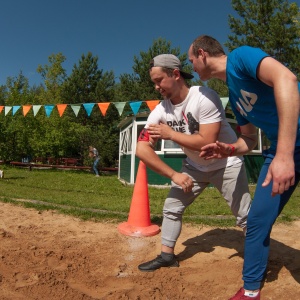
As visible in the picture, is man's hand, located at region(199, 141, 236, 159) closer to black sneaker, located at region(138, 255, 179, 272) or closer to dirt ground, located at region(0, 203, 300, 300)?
dirt ground, located at region(0, 203, 300, 300)

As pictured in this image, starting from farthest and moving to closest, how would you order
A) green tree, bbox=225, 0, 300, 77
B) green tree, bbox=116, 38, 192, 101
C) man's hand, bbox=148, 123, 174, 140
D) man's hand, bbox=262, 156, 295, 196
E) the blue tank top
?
green tree, bbox=116, 38, 192, 101, green tree, bbox=225, 0, 300, 77, man's hand, bbox=148, 123, 174, 140, the blue tank top, man's hand, bbox=262, 156, 295, 196

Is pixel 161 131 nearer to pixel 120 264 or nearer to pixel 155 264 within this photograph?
pixel 155 264

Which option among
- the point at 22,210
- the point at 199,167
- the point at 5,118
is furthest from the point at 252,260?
the point at 5,118

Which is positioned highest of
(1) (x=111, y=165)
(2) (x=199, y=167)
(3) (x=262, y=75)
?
(3) (x=262, y=75)

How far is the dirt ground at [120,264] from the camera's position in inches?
111

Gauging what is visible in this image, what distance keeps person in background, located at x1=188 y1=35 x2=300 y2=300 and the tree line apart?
15642 millimetres

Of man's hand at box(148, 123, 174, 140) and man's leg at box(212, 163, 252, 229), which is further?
man's leg at box(212, 163, 252, 229)

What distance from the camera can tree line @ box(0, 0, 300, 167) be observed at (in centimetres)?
2027

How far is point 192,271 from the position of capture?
130 inches

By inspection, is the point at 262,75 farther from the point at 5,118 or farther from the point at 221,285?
the point at 5,118

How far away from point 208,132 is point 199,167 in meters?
0.52

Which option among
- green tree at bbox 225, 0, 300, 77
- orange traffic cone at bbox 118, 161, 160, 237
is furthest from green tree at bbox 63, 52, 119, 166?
orange traffic cone at bbox 118, 161, 160, 237

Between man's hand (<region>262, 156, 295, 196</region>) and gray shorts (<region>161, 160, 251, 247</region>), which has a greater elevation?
man's hand (<region>262, 156, 295, 196</region>)

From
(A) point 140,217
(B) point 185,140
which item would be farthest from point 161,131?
(A) point 140,217
